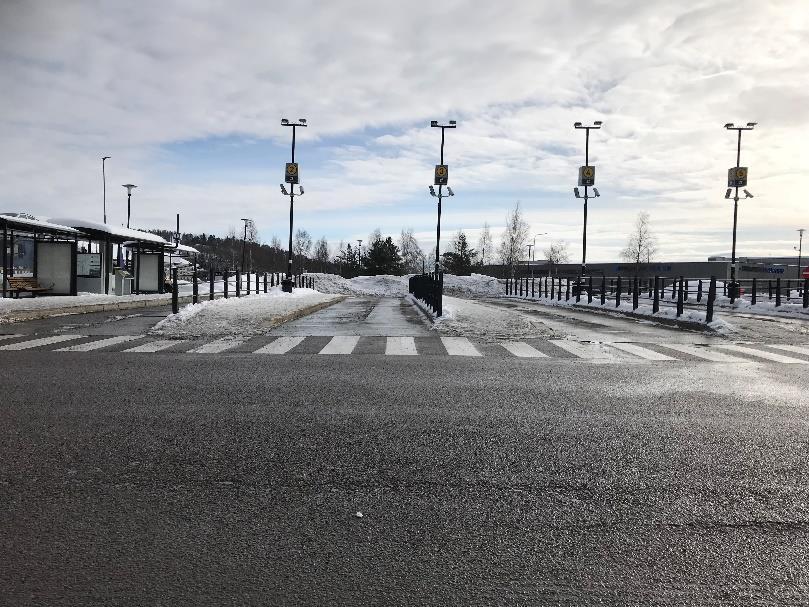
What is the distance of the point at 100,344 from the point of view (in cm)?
1209

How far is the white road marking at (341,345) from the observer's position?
36.8 feet

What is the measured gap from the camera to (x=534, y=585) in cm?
286

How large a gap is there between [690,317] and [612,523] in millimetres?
16641

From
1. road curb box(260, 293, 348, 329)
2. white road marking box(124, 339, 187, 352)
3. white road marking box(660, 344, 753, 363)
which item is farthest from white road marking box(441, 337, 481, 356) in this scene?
white road marking box(124, 339, 187, 352)

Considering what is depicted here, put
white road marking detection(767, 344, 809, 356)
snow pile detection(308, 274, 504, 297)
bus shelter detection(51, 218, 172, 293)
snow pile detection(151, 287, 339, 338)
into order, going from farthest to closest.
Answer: snow pile detection(308, 274, 504, 297) → bus shelter detection(51, 218, 172, 293) → snow pile detection(151, 287, 339, 338) → white road marking detection(767, 344, 809, 356)

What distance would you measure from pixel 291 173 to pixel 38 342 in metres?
23.5

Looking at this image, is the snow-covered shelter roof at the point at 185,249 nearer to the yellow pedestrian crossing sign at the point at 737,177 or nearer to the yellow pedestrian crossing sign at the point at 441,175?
the yellow pedestrian crossing sign at the point at 441,175

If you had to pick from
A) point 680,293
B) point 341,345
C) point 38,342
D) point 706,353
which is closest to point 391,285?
point 680,293

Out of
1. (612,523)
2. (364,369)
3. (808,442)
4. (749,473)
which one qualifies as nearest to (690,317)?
(364,369)

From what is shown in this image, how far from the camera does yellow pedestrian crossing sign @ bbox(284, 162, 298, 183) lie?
34.4 meters

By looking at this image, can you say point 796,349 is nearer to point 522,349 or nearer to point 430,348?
point 522,349

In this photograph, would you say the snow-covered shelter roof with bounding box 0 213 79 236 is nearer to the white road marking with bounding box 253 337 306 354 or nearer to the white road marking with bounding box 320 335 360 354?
the white road marking with bounding box 253 337 306 354

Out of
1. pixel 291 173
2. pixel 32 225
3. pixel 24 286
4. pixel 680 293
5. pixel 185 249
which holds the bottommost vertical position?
pixel 24 286

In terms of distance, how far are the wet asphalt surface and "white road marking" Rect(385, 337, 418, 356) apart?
354 centimetres
